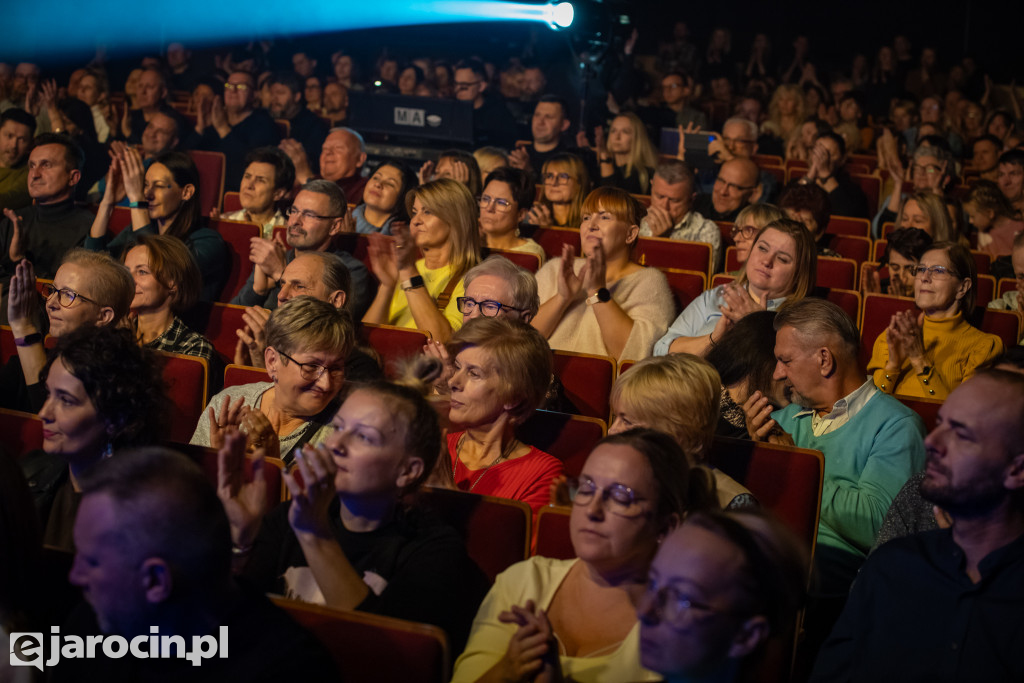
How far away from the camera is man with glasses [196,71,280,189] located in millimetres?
6258

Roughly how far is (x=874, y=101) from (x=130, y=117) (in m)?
6.89

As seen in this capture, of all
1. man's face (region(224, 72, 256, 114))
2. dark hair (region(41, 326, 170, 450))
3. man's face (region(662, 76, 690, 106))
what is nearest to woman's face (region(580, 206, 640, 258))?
dark hair (region(41, 326, 170, 450))

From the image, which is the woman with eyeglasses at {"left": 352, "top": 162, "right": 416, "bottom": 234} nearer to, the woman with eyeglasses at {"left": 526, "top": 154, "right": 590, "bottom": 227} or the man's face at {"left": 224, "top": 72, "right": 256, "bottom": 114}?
the woman with eyeglasses at {"left": 526, "top": 154, "right": 590, "bottom": 227}

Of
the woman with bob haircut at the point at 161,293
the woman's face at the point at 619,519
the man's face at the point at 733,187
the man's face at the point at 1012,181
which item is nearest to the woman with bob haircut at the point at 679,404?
the woman's face at the point at 619,519

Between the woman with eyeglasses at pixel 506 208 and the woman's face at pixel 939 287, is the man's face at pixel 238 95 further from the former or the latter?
the woman's face at pixel 939 287

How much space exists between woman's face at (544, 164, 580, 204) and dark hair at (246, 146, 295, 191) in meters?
1.16

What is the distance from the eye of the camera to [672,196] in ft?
15.3

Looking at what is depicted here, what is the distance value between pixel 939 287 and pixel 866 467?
1.22 metres

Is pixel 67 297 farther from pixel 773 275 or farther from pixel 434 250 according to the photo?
pixel 773 275

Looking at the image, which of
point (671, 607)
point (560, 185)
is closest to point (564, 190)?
point (560, 185)

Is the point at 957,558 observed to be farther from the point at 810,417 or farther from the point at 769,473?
the point at 810,417

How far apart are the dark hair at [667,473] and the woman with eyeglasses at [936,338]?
62.2 inches

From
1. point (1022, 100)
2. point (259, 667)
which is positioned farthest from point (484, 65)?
point (259, 667)

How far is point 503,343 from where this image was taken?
2357 mm
